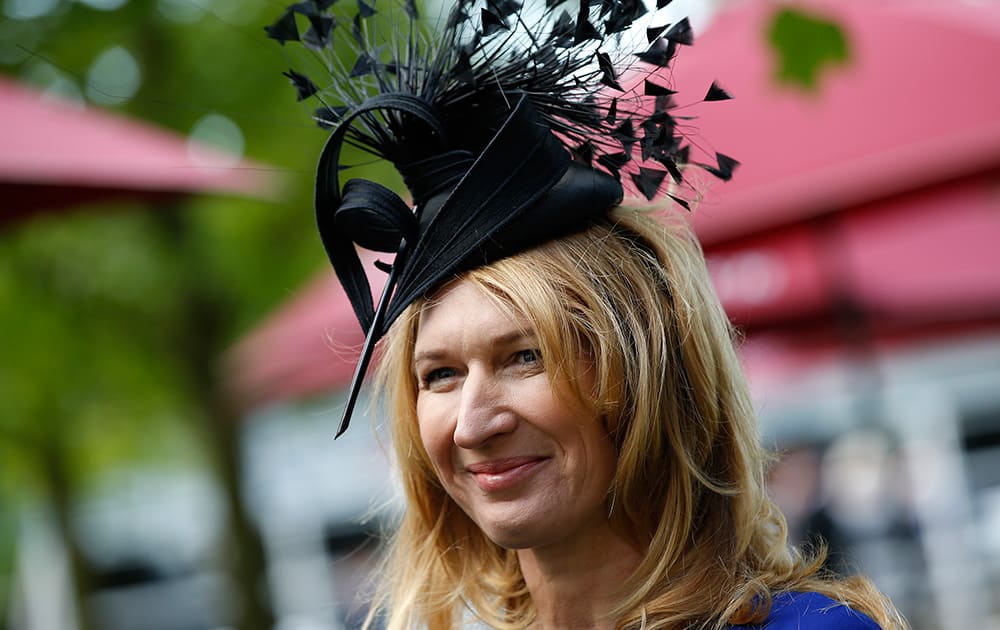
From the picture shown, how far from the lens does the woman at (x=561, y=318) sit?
161cm

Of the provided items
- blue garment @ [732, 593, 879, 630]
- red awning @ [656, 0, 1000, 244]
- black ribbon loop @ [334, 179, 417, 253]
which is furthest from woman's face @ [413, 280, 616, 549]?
red awning @ [656, 0, 1000, 244]

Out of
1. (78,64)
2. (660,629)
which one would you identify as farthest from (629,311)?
(78,64)

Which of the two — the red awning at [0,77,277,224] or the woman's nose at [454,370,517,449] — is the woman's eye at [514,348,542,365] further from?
the red awning at [0,77,277,224]

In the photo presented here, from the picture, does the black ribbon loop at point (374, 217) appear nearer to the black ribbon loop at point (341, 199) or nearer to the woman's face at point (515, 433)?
the black ribbon loop at point (341, 199)

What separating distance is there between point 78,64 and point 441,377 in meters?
3.45

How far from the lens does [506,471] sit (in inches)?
63.4

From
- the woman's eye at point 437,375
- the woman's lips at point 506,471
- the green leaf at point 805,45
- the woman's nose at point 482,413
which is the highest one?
the green leaf at point 805,45

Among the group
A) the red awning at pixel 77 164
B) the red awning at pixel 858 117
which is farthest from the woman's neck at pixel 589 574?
the red awning at pixel 858 117

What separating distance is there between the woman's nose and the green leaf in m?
1.51

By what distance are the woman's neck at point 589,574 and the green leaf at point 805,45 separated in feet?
4.92

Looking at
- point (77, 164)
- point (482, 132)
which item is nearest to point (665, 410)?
point (482, 132)

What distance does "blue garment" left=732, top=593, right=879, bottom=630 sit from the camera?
5.03ft

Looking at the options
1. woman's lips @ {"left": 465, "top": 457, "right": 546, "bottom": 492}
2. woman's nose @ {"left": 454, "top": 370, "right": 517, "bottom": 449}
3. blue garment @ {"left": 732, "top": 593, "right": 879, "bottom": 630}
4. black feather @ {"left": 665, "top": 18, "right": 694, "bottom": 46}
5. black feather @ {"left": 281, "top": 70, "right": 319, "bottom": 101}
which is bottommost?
blue garment @ {"left": 732, "top": 593, "right": 879, "bottom": 630}

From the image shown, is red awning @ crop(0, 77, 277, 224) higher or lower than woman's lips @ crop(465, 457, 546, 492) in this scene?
higher
